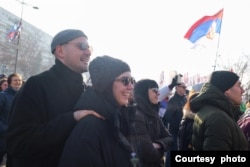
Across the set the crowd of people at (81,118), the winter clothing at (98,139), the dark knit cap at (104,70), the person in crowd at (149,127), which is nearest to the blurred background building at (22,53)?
the person in crowd at (149,127)

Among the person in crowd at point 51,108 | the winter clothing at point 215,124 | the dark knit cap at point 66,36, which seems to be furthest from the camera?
the winter clothing at point 215,124

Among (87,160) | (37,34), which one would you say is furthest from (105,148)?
(37,34)

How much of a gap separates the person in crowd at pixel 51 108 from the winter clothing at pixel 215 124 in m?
1.29

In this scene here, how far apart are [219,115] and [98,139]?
1533 mm

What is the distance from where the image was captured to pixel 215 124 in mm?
3146

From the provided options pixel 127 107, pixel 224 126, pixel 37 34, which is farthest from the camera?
pixel 37 34

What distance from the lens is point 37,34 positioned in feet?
226

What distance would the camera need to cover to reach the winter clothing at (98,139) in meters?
2.01

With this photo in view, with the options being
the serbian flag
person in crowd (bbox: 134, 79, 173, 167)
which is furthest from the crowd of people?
the serbian flag

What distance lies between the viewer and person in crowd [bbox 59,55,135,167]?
2.02 m

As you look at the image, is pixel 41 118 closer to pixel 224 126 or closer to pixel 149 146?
pixel 149 146

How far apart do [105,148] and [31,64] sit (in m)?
62.1

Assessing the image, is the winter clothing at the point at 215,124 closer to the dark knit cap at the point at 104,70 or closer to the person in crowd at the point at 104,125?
the person in crowd at the point at 104,125

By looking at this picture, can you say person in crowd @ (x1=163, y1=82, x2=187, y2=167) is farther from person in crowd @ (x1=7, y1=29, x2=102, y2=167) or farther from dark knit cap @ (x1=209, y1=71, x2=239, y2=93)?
person in crowd @ (x1=7, y1=29, x2=102, y2=167)
